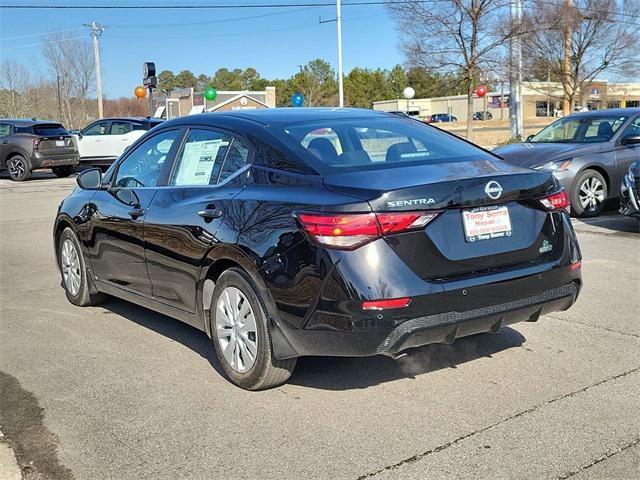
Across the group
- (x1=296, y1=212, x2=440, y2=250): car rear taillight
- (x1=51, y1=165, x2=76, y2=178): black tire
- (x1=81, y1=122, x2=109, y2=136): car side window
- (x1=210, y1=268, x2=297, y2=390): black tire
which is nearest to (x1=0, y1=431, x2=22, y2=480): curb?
(x1=210, y1=268, x2=297, y2=390): black tire

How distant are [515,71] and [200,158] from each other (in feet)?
69.1

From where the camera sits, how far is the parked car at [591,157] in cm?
1044

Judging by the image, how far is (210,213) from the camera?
4.41m

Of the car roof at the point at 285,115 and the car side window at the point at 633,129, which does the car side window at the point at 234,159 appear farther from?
the car side window at the point at 633,129

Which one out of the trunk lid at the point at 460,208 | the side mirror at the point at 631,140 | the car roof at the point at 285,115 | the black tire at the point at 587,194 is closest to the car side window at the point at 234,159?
the car roof at the point at 285,115

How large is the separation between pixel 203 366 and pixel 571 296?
2359mm

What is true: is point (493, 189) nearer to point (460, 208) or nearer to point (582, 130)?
point (460, 208)

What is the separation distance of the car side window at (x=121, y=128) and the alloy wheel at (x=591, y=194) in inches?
623

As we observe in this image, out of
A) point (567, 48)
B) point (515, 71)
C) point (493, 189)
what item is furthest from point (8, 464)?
point (567, 48)

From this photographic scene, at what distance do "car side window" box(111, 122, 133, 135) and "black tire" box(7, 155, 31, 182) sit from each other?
2.83 m

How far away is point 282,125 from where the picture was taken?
4547 millimetres

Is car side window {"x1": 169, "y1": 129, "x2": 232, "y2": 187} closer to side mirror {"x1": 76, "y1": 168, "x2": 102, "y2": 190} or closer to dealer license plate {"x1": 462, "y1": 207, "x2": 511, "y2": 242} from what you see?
side mirror {"x1": 76, "y1": 168, "x2": 102, "y2": 190}

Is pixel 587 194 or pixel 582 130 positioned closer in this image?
pixel 587 194

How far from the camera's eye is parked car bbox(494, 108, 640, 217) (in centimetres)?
1044
